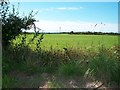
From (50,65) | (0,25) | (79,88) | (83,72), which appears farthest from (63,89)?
(0,25)

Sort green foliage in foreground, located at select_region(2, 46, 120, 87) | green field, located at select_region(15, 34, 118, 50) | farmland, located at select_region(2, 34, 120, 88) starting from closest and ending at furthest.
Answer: farmland, located at select_region(2, 34, 120, 88), green foliage in foreground, located at select_region(2, 46, 120, 87), green field, located at select_region(15, 34, 118, 50)

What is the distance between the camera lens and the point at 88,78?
24.2ft

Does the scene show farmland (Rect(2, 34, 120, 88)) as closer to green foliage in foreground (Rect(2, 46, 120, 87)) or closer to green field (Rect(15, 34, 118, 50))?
green foliage in foreground (Rect(2, 46, 120, 87))

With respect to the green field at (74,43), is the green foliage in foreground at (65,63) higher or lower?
lower

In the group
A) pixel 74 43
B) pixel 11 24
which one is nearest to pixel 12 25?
pixel 11 24

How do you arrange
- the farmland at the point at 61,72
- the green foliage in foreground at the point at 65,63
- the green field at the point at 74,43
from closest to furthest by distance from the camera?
the farmland at the point at 61,72
the green foliage in foreground at the point at 65,63
the green field at the point at 74,43

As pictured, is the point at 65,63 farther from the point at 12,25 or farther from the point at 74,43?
the point at 74,43

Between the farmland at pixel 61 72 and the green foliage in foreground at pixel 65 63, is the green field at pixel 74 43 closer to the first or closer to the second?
the green foliage in foreground at pixel 65 63

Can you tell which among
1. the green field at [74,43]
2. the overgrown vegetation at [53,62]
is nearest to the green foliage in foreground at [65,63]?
the overgrown vegetation at [53,62]

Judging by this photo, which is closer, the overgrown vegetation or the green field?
the overgrown vegetation

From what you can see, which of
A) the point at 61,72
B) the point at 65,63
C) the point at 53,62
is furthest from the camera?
the point at 53,62

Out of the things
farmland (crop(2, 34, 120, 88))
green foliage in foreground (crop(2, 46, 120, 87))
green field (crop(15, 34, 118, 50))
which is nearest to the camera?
farmland (crop(2, 34, 120, 88))

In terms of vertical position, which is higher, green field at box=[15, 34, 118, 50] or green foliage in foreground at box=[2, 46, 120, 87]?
green field at box=[15, 34, 118, 50]

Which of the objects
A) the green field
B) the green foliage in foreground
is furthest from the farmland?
the green field
